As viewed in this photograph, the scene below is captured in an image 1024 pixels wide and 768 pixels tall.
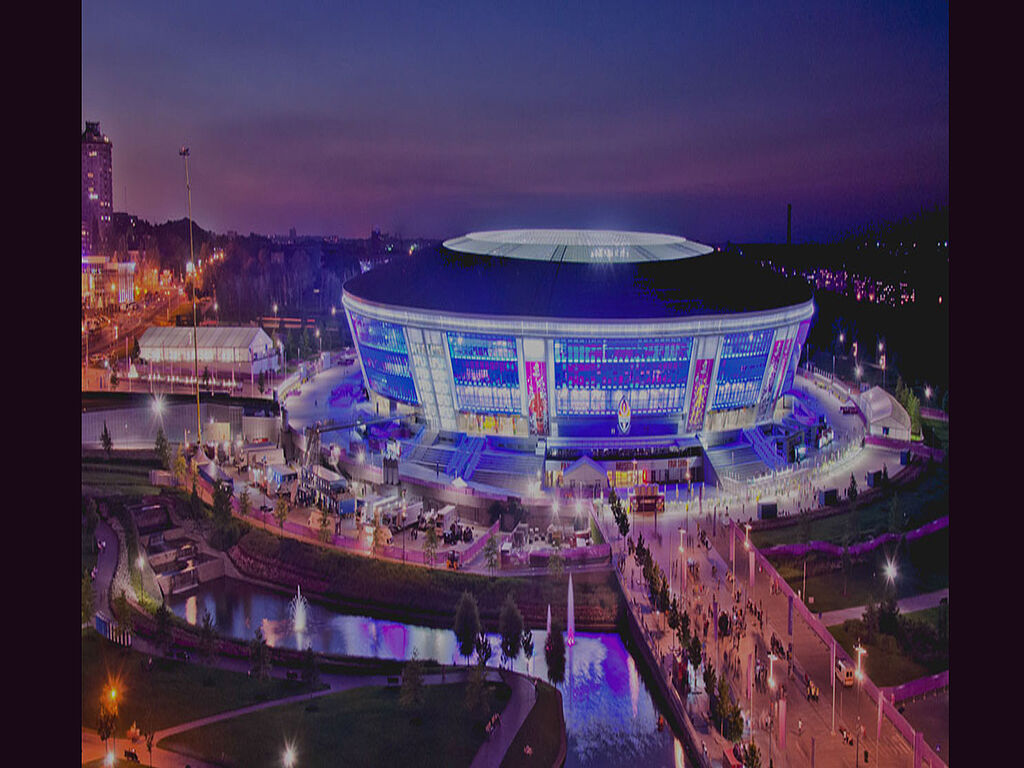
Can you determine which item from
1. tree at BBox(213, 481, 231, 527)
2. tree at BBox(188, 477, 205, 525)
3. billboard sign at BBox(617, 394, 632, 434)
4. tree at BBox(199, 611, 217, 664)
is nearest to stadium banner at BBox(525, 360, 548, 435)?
billboard sign at BBox(617, 394, 632, 434)

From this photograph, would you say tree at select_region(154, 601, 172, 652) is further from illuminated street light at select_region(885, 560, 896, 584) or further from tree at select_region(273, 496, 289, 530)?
illuminated street light at select_region(885, 560, 896, 584)

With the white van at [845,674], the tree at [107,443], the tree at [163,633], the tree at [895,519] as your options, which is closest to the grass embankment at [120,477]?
the tree at [107,443]

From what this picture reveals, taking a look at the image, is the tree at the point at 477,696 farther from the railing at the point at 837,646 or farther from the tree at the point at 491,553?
the railing at the point at 837,646

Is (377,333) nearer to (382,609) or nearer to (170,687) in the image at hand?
(382,609)

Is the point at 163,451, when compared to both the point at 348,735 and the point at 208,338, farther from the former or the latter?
the point at 348,735

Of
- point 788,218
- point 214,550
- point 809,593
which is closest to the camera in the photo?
point 809,593

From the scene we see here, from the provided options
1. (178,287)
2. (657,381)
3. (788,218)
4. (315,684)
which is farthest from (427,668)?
(788,218)
